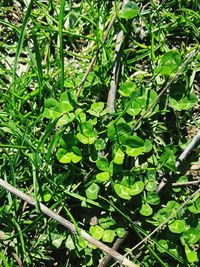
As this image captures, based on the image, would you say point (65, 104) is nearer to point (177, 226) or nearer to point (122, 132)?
point (122, 132)

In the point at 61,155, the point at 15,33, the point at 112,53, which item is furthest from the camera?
the point at 15,33

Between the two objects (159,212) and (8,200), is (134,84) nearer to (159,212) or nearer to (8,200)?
(159,212)

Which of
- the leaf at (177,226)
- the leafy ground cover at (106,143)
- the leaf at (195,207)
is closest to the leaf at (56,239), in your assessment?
the leafy ground cover at (106,143)

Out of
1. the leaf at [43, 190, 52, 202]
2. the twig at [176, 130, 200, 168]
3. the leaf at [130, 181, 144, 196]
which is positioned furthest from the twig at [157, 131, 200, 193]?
the leaf at [43, 190, 52, 202]

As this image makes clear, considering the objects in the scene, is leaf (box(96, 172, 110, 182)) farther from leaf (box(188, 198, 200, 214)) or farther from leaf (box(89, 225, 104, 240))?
leaf (box(188, 198, 200, 214))

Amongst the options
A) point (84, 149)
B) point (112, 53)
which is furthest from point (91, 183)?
point (112, 53)

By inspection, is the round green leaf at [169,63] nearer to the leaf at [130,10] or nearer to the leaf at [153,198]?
the leaf at [130,10]
